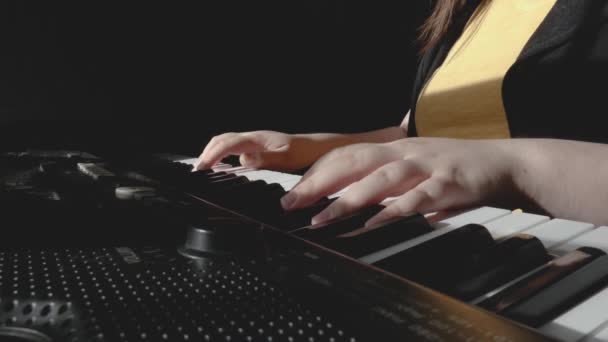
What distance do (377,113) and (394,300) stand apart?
8.31 feet

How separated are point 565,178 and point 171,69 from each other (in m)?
2.07

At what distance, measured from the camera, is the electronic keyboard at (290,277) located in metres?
0.26

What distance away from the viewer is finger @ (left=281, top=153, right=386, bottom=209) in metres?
0.56

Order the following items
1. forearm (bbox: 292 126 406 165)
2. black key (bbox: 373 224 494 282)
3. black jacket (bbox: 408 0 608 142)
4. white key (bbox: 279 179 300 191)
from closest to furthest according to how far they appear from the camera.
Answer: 1. black key (bbox: 373 224 494 282)
2. white key (bbox: 279 179 300 191)
3. black jacket (bbox: 408 0 608 142)
4. forearm (bbox: 292 126 406 165)

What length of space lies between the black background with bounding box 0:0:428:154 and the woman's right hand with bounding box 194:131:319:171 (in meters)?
1.12

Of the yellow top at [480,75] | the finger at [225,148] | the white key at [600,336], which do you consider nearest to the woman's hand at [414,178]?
the white key at [600,336]

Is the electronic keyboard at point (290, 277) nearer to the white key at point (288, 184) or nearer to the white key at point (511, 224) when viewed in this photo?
the white key at point (511, 224)

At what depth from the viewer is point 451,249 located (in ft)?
1.25

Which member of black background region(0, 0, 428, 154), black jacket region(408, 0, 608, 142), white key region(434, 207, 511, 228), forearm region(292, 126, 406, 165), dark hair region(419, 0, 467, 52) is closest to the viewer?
white key region(434, 207, 511, 228)

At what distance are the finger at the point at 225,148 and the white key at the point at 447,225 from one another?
0.65 meters

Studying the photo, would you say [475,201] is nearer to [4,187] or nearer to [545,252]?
[545,252]

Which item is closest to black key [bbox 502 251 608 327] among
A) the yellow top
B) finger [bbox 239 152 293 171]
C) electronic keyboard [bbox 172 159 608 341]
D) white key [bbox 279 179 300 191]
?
electronic keyboard [bbox 172 159 608 341]

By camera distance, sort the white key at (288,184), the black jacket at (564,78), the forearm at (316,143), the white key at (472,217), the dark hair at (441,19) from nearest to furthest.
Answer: the white key at (472,217)
the white key at (288,184)
the black jacket at (564,78)
the forearm at (316,143)
the dark hair at (441,19)

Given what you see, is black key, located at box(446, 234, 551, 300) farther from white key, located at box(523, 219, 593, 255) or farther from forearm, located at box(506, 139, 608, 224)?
forearm, located at box(506, 139, 608, 224)
